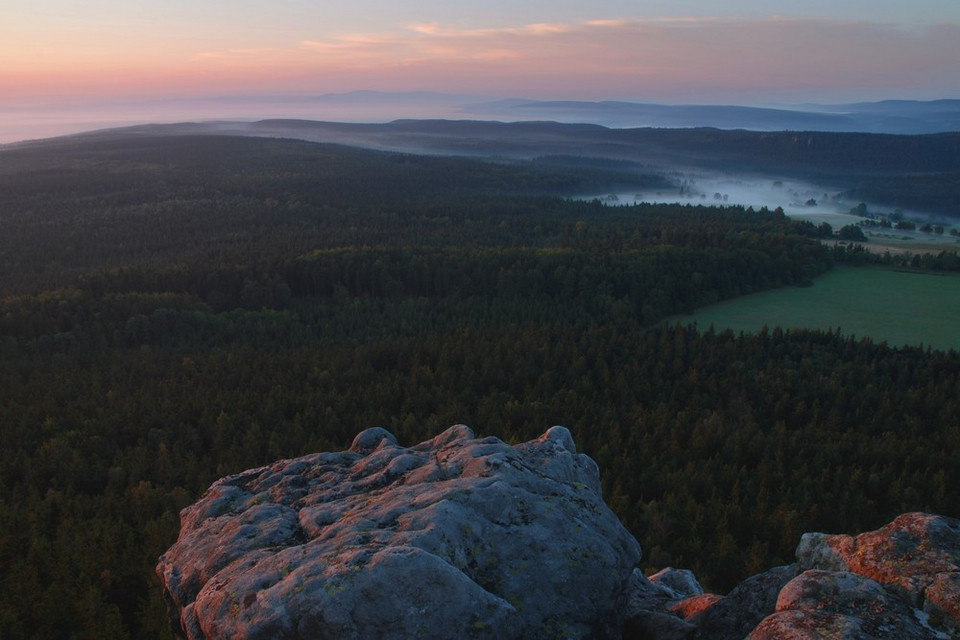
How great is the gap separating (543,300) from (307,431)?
46.7 metres

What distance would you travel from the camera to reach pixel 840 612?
7730mm

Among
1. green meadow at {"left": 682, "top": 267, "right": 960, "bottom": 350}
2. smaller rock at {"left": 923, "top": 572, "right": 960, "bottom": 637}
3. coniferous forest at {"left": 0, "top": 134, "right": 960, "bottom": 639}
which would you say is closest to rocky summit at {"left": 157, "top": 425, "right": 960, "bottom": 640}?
smaller rock at {"left": 923, "top": 572, "right": 960, "bottom": 637}

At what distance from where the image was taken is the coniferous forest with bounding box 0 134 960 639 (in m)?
27.7

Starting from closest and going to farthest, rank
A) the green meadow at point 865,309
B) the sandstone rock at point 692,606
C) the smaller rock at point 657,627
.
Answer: the smaller rock at point 657,627
the sandstone rock at point 692,606
the green meadow at point 865,309

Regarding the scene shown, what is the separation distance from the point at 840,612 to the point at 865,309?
86.3 metres

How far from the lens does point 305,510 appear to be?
36.6 ft

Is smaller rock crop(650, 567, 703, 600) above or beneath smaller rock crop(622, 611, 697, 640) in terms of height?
beneath

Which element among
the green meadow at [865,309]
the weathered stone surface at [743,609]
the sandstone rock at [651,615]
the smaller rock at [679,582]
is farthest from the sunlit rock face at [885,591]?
the green meadow at [865,309]

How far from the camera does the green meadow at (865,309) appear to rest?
7188 centimetres

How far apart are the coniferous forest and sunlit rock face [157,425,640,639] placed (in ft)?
28.6

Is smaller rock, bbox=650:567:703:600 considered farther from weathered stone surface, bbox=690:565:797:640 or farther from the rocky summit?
weathered stone surface, bbox=690:565:797:640

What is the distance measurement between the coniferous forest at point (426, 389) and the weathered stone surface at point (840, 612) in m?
15.7

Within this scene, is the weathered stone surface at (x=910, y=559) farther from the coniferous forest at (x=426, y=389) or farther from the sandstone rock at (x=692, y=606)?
the coniferous forest at (x=426, y=389)

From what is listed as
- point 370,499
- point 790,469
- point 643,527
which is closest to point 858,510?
point 790,469
